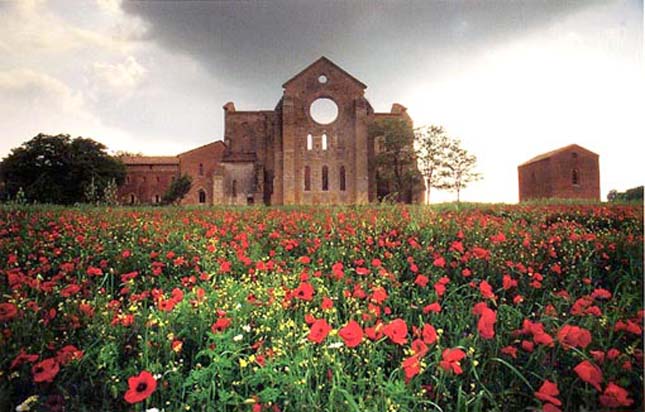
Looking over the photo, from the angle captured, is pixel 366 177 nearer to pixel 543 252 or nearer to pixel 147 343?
pixel 543 252

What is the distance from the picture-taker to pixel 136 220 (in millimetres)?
5805

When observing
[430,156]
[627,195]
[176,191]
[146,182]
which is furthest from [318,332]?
[430,156]

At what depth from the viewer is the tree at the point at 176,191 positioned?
773cm

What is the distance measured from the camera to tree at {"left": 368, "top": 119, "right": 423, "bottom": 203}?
22.1 m

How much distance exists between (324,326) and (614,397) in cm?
113

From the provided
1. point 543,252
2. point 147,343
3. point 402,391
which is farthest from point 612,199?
point 147,343

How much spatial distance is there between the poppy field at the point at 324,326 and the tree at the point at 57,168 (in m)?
0.51

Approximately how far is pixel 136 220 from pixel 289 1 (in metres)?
3.90

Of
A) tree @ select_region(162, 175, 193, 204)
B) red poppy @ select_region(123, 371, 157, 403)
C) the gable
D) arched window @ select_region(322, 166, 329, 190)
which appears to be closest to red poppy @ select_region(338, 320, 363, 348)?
red poppy @ select_region(123, 371, 157, 403)

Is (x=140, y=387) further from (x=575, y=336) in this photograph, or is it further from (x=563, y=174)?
(x=563, y=174)

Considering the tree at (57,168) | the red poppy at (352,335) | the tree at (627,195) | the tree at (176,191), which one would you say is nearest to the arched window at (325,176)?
the tree at (176,191)

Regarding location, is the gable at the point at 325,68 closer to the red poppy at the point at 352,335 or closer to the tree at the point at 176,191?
the tree at the point at 176,191

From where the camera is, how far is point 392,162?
25.4 m

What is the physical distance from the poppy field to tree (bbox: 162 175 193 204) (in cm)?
248
